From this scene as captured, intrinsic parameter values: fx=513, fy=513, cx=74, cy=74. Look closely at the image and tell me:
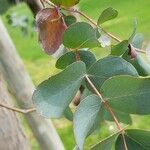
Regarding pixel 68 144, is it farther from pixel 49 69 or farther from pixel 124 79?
pixel 124 79

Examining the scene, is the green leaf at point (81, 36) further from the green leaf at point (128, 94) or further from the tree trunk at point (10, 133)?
the tree trunk at point (10, 133)

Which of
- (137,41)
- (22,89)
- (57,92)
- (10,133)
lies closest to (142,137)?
(57,92)

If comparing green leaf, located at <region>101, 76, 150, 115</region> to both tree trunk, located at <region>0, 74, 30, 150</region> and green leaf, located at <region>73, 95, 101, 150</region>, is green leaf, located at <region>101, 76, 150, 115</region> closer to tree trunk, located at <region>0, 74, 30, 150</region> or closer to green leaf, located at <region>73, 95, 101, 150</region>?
green leaf, located at <region>73, 95, 101, 150</region>

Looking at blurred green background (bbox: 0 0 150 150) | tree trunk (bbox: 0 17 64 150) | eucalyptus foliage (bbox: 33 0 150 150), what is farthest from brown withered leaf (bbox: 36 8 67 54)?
blurred green background (bbox: 0 0 150 150)

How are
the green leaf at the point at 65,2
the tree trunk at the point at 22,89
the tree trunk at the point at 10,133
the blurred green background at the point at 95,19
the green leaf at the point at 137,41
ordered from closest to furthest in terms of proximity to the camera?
the green leaf at the point at 65,2
the green leaf at the point at 137,41
the tree trunk at the point at 10,133
the tree trunk at the point at 22,89
the blurred green background at the point at 95,19

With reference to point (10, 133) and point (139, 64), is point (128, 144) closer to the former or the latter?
point (139, 64)

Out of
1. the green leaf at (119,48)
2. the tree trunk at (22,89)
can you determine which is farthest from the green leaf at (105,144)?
the tree trunk at (22,89)

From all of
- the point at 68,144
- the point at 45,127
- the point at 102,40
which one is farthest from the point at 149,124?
the point at 102,40
